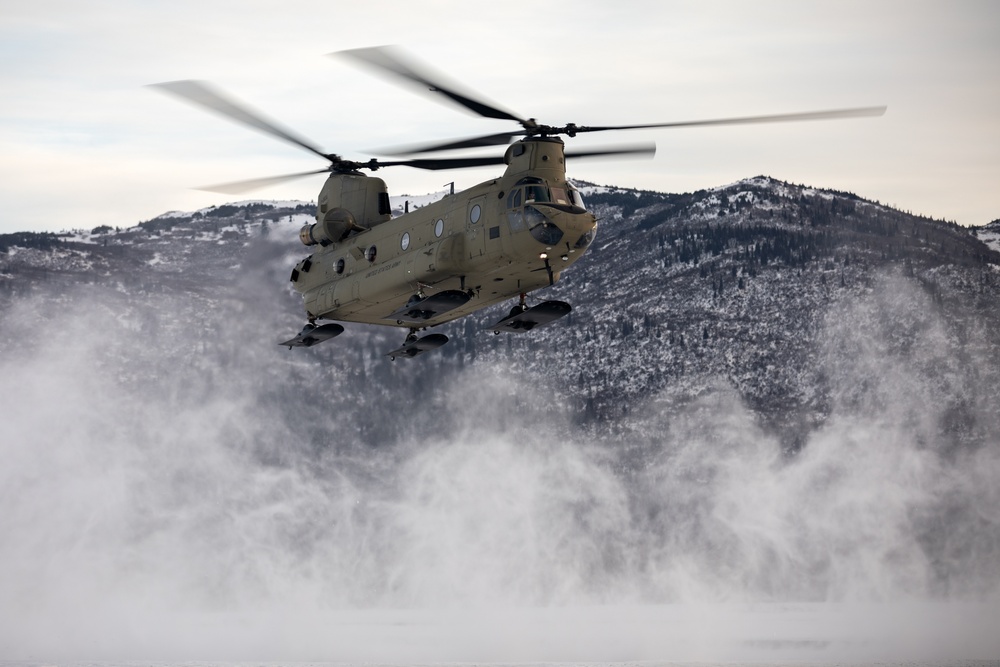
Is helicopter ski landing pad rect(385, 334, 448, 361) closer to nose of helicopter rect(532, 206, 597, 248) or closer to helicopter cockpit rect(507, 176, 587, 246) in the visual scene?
helicopter cockpit rect(507, 176, 587, 246)

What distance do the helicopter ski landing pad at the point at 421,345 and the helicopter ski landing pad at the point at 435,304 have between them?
7.28ft

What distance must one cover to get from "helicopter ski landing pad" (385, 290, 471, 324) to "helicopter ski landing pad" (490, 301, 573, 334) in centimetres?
192

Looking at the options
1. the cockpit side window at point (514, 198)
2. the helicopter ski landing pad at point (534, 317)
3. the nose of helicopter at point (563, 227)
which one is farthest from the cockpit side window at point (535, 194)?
the helicopter ski landing pad at point (534, 317)

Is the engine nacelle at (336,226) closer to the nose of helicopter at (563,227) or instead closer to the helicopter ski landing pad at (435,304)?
the helicopter ski landing pad at (435,304)

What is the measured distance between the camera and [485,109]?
57469mm

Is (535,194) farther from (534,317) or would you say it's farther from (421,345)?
(421,345)

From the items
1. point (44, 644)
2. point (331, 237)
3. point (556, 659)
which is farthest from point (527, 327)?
point (44, 644)

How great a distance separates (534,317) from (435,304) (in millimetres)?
4263

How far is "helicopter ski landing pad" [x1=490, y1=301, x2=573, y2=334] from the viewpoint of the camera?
5888 cm

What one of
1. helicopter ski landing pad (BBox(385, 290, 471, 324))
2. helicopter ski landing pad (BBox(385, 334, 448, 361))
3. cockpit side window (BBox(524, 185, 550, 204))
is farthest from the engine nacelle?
cockpit side window (BBox(524, 185, 550, 204))

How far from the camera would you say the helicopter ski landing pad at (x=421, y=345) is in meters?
62.8

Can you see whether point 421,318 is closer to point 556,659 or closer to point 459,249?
point 459,249

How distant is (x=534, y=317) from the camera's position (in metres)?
59.4

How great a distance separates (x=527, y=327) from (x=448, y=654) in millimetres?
137351
